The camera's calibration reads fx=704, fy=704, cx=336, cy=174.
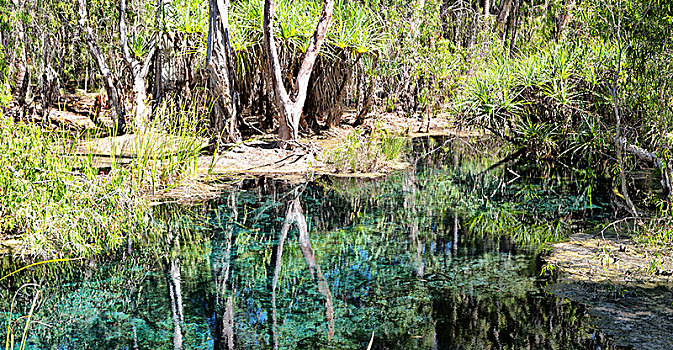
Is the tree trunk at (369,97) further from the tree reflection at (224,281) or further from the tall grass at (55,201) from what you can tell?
the tall grass at (55,201)

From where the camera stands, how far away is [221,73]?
1209cm

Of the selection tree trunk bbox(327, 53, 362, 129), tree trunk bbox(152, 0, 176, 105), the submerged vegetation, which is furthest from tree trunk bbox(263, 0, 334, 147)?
tree trunk bbox(152, 0, 176, 105)

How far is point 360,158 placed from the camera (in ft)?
37.0

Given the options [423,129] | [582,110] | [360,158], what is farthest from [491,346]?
[423,129]

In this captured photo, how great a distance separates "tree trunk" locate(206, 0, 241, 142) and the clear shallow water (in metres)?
3.63

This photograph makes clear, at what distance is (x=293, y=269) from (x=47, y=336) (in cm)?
221

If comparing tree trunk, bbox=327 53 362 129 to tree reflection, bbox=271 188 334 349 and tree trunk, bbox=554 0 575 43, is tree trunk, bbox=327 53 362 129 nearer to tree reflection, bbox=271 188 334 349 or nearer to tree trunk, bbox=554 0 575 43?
tree reflection, bbox=271 188 334 349

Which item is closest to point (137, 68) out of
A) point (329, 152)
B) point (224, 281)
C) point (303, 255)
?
point (329, 152)

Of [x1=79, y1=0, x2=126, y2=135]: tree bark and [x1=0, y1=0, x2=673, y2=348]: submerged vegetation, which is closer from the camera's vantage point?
[x1=0, y1=0, x2=673, y2=348]: submerged vegetation

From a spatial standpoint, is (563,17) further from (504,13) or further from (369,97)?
(369,97)

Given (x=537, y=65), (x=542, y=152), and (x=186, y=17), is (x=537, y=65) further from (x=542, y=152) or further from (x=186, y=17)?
(x=186, y=17)

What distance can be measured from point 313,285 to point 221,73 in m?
7.01

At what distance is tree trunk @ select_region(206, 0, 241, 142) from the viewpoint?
1172 cm

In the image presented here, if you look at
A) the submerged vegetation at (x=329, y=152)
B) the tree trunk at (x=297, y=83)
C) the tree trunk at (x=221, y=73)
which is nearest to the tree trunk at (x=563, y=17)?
the submerged vegetation at (x=329, y=152)
